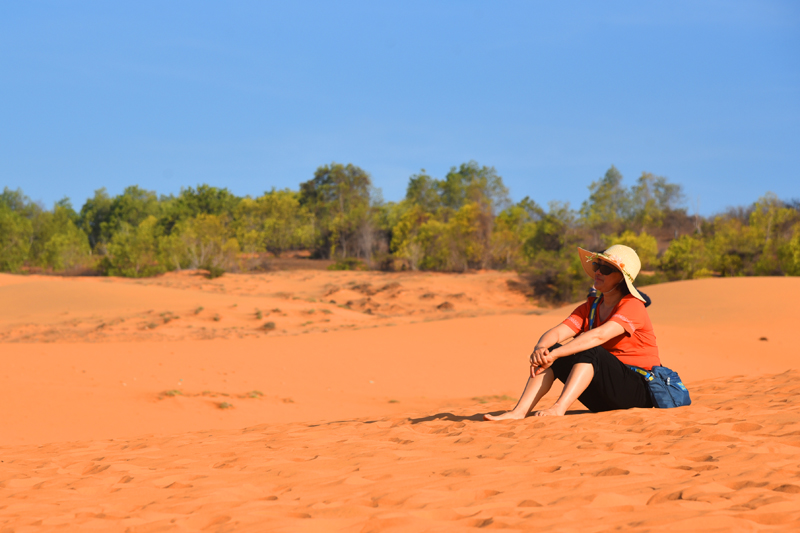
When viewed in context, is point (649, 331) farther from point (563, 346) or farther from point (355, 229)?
point (355, 229)

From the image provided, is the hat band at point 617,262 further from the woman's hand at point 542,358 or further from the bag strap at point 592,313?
the woman's hand at point 542,358

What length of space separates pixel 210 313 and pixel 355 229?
27.8 meters

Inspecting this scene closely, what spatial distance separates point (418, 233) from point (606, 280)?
36.0 metres

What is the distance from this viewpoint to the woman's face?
177 inches

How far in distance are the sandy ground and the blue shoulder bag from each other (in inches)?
7.8

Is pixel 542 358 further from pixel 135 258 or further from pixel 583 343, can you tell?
pixel 135 258

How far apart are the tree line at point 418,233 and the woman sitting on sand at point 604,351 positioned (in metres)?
20.8

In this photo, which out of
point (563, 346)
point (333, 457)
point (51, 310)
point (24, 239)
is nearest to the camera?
point (333, 457)

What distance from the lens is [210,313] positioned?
57.7 feet

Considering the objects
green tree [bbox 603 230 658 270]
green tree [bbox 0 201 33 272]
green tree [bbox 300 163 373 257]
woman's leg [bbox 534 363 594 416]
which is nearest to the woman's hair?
woman's leg [bbox 534 363 594 416]

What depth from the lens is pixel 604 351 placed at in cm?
439

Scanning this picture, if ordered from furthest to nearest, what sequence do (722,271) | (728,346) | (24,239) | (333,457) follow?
(24,239) < (722,271) < (728,346) < (333,457)

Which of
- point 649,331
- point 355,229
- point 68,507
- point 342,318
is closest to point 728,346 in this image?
point 649,331

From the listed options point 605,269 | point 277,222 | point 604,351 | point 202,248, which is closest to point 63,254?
point 202,248
